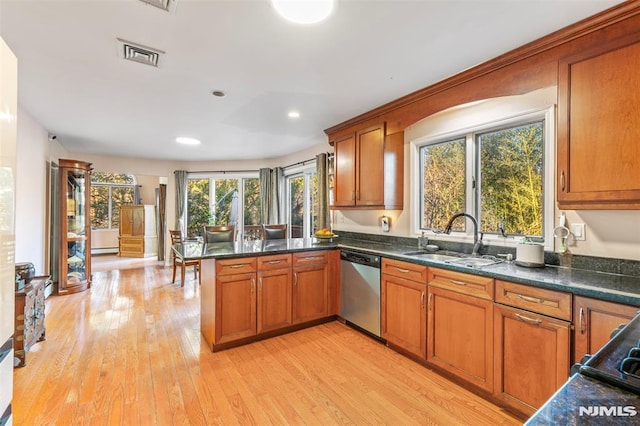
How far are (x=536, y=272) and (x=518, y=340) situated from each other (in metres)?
0.45

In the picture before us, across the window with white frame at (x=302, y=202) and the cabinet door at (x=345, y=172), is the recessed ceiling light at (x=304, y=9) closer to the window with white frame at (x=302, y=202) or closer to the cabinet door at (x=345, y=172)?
the cabinet door at (x=345, y=172)

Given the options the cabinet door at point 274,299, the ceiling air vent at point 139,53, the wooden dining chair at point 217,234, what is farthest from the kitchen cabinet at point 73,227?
the cabinet door at point 274,299

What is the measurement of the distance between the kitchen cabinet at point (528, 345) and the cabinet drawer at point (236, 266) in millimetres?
2011

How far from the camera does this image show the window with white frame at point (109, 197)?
8516mm

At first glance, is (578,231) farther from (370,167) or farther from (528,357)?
(370,167)

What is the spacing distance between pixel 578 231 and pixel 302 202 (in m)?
4.51

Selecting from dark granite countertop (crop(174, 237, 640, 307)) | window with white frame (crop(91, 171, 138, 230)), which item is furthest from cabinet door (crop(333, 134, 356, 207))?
window with white frame (crop(91, 171, 138, 230))

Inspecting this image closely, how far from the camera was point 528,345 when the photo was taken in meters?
1.79

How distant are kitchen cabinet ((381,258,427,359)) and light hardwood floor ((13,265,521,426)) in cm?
15

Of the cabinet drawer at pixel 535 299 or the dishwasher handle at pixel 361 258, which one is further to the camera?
the dishwasher handle at pixel 361 258

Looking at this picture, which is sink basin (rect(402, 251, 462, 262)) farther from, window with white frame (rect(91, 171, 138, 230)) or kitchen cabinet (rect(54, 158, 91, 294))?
window with white frame (rect(91, 171, 138, 230))

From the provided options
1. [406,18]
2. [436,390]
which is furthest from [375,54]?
[436,390]

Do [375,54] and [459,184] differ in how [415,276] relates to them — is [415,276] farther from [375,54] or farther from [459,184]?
Result: [375,54]

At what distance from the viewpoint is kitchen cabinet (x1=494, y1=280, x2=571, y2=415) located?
1658 millimetres
